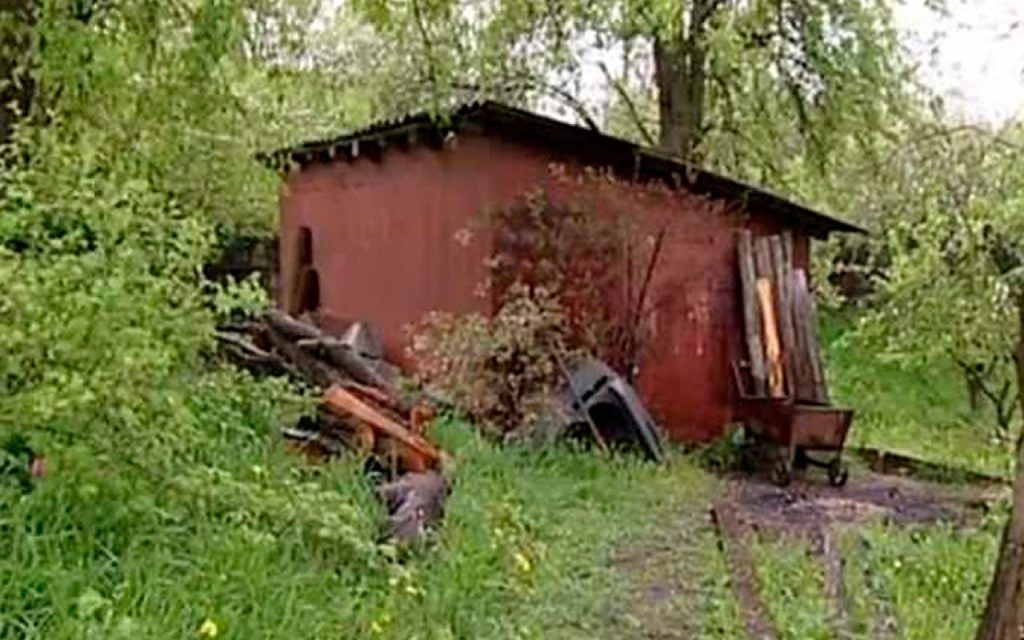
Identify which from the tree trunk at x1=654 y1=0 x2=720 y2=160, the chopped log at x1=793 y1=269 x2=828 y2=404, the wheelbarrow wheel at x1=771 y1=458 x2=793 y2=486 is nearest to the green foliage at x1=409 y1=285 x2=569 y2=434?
the wheelbarrow wheel at x1=771 y1=458 x2=793 y2=486

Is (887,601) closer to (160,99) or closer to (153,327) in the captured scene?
(153,327)

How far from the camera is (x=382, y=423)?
7.20 m

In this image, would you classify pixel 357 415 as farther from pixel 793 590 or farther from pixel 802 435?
pixel 802 435

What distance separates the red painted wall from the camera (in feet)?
38.3

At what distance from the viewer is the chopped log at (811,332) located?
12.2 metres

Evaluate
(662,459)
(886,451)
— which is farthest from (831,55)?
(662,459)

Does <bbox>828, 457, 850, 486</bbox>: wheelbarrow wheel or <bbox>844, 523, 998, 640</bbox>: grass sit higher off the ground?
<bbox>844, 523, 998, 640</bbox>: grass

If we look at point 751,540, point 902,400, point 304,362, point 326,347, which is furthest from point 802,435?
point 902,400

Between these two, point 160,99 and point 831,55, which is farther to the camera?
point 831,55

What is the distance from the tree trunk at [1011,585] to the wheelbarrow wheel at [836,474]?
717 cm

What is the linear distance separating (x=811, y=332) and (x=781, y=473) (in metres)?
1.92

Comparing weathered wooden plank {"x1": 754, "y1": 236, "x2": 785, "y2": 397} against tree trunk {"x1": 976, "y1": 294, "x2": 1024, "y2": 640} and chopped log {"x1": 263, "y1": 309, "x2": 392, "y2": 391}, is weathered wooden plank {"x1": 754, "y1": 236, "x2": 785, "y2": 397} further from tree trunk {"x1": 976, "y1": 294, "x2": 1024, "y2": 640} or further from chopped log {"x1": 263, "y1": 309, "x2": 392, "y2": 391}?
tree trunk {"x1": 976, "y1": 294, "x2": 1024, "y2": 640}

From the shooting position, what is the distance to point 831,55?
50.7 feet

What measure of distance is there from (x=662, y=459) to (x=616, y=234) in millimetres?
2121
